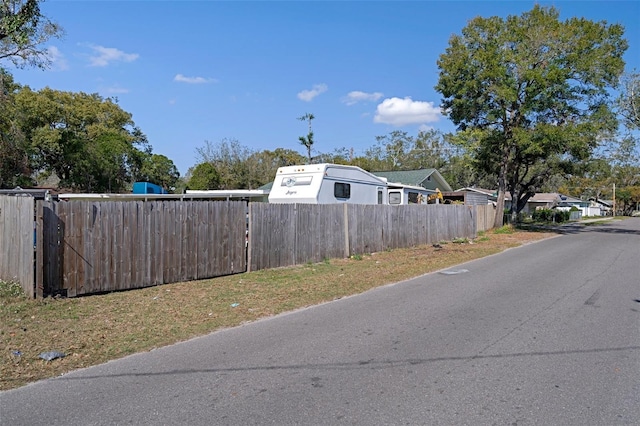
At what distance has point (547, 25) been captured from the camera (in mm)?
27094

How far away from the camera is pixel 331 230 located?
14.6 m

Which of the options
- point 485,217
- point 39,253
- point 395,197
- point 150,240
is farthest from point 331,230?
point 485,217

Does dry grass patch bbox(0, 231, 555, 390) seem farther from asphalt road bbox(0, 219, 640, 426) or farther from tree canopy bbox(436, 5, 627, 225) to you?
tree canopy bbox(436, 5, 627, 225)

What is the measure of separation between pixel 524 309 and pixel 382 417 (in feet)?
16.0

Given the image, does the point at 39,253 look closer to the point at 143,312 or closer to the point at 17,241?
the point at 17,241

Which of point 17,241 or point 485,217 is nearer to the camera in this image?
point 17,241

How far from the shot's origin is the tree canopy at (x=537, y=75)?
87.1 feet

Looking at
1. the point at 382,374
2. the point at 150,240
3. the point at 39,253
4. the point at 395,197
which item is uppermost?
the point at 395,197

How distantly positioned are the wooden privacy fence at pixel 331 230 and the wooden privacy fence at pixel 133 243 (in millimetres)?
775

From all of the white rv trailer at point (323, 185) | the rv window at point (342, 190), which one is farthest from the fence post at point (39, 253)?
the rv window at point (342, 190)

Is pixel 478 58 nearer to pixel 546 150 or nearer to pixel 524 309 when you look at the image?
pixel 546 150

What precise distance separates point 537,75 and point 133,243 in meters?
24.4

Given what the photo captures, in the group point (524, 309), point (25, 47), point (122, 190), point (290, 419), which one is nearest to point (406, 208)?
point (524, 309)

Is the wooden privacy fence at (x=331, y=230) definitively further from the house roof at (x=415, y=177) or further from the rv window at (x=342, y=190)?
the house roof at (x=415, y=177)
